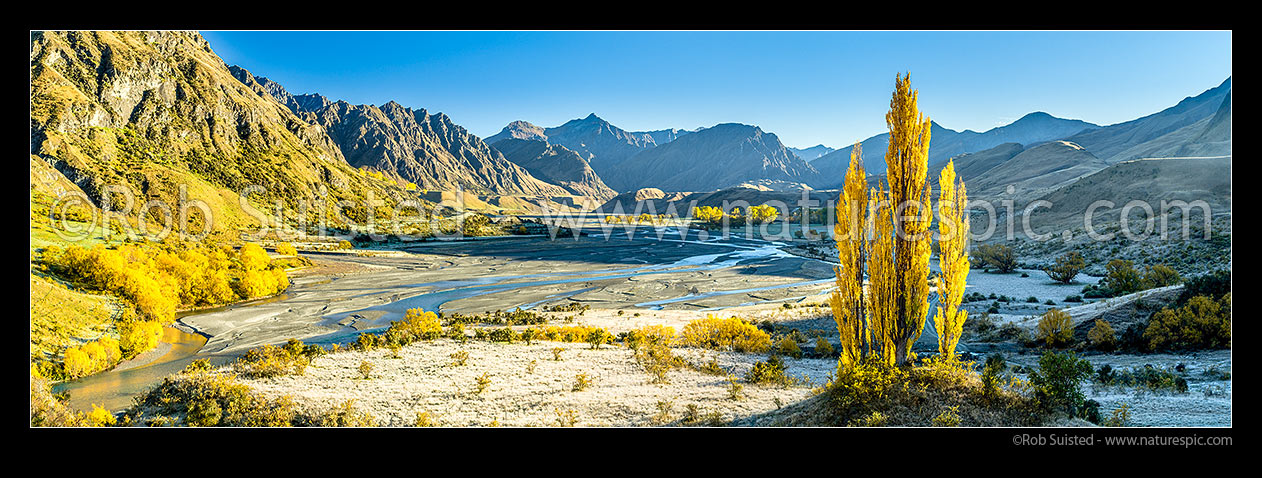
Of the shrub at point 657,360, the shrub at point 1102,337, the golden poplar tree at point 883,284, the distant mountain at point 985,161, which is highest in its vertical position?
the distant mountain at point 985,161

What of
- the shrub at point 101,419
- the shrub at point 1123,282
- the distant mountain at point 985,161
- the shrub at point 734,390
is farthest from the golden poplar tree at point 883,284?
the distant mountain at point 985,161

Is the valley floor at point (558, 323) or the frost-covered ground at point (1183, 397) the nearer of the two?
the frost-covered ground at point (1183, 397)

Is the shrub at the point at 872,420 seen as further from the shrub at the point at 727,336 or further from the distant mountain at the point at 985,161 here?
the distant mountain at the point at 985,161

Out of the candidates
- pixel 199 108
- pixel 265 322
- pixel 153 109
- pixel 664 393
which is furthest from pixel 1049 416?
pixel 199 108

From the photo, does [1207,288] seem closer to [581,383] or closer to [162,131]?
[581,383]

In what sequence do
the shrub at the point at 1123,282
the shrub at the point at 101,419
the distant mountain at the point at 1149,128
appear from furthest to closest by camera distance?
the distant mountain at the point at 1149,128, the shrub at the point at 1123,282, the shrub at the point at 101,419
